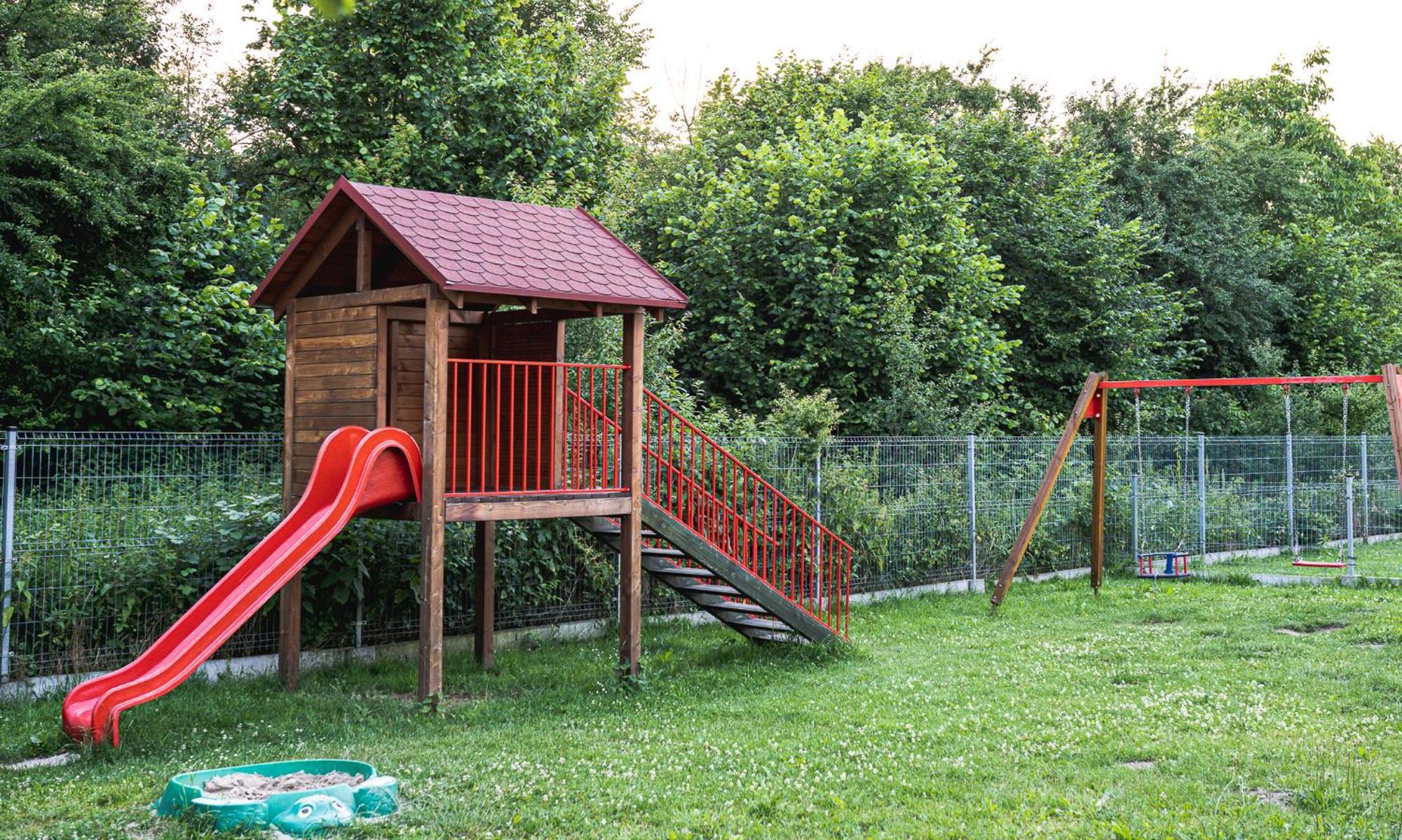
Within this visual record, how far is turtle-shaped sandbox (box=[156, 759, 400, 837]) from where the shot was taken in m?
5.61

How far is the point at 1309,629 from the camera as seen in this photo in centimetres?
1241

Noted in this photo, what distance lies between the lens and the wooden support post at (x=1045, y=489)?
1402 centimetres

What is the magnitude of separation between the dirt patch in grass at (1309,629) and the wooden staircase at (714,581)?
4861 mm

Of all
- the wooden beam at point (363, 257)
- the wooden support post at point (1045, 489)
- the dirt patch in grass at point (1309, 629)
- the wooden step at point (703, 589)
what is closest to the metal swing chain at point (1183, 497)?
the wooden support post at point (1045, 489)

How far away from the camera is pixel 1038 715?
8.32 m

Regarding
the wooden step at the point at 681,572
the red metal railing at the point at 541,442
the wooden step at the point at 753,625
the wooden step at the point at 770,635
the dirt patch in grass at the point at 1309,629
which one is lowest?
the dirt patch in grass at the point at 1309,629

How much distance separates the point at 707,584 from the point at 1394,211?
121 feet

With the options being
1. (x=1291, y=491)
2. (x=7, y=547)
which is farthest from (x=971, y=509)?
(x=7, y=547)

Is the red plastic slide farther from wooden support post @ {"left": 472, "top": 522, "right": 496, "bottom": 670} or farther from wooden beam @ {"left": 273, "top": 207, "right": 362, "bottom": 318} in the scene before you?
wooden support post @ {"left": 472, "top": 522, "right": 496, "bottom": 670}

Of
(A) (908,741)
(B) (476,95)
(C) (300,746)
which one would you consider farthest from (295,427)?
(B) (476,95)

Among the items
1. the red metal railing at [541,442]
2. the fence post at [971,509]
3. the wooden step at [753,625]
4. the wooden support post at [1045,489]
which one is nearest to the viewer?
the red metal railing at [541,442]

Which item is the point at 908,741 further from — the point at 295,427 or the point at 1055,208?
the point at 1055,208

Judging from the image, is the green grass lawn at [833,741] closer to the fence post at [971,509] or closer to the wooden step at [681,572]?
the wooden step at [681,572]

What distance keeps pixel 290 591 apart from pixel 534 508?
215 cm
